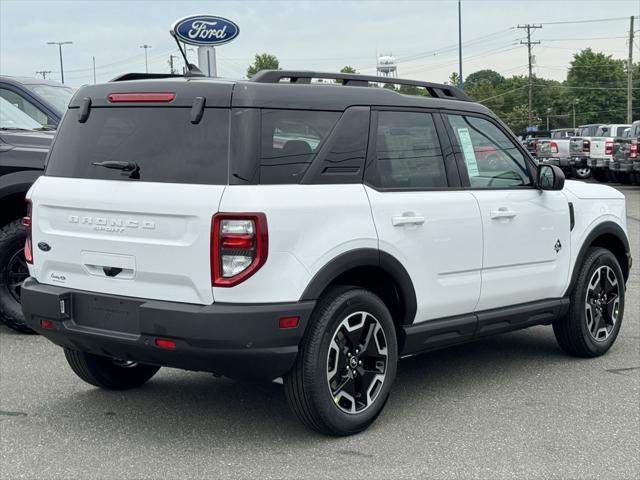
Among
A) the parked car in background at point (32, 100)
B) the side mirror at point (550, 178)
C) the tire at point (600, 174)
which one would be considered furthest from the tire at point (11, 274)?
the tire at point (600, 174)

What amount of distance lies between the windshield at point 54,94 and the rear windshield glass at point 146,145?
370 centimetres

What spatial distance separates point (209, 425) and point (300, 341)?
0.89 m

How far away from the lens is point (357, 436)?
4762 millimetres

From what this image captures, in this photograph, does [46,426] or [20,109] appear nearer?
[46,426]

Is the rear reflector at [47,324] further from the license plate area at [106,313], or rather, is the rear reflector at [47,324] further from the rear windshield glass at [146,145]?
the rear windshield glass at [146,145]

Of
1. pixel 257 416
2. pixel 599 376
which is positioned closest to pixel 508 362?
pixel 599 376

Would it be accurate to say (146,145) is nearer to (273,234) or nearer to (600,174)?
(273,234)

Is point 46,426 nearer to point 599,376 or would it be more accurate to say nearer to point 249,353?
point 249,353

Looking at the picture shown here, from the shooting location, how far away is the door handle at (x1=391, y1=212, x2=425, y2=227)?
483 cm

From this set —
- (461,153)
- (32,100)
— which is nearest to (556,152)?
(32,100)

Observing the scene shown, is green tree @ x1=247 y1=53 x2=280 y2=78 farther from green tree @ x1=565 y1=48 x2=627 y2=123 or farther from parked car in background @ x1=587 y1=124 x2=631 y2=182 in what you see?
parked car in background @ x1=587 y1=124 x2=631 y2=182

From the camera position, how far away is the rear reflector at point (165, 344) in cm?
427

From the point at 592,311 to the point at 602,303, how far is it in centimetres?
13

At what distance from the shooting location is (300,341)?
4.42 m
